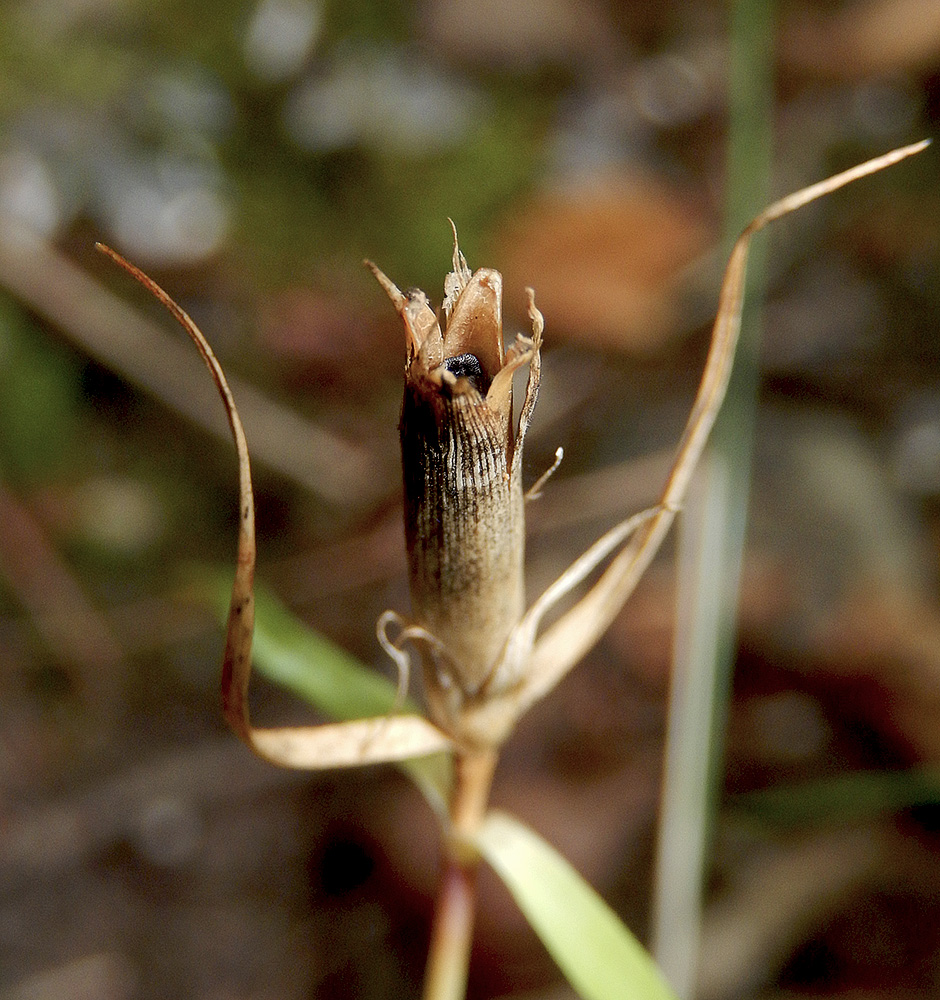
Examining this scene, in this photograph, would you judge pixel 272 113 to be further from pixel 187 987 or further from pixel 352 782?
pixel 187 987

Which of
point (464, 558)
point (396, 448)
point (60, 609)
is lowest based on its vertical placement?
point (464, 558)

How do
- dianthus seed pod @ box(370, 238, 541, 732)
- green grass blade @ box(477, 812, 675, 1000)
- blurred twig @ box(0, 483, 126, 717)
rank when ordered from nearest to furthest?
dianthus seed pod @ box(370, 238, 541, 732) < green grass blade @ box(477, 812, 675, 1000) < blurred twig @ box(0, 483, 126, 717)

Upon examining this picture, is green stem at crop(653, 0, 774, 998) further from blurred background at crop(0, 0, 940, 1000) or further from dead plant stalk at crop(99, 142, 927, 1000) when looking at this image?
dead plant stalk at crop(99, 142, 927, 1000)

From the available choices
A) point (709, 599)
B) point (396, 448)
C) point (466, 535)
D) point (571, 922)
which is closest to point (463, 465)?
point (466, 535)

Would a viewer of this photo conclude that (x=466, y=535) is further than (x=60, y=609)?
No

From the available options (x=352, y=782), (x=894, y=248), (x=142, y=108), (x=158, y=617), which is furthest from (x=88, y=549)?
(x=894, y=248)

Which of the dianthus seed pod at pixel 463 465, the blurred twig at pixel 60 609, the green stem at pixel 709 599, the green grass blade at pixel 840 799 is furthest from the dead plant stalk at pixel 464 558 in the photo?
the blurred twig at pixel 60 609

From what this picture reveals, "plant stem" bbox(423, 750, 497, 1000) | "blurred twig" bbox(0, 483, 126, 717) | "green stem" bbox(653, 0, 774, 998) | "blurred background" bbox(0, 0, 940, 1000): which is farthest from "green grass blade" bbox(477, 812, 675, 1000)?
"blurred twig" bbox(0, 483, 126, 717)

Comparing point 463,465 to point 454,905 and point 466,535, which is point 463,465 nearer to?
point 466,535
